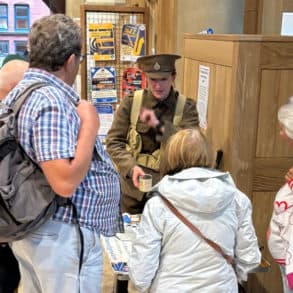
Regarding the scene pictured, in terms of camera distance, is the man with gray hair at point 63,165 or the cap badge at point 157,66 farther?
the cap badge at point 157,66

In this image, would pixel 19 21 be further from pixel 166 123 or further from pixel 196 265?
pixel 196 265

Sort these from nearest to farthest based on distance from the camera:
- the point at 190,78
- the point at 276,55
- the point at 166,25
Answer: the point at 276,55 < the point at 190,78 < the point at 166,25

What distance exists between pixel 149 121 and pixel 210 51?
21.2 inches

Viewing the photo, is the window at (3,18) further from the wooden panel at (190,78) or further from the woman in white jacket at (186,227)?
the woman in white jacket at (186,227)

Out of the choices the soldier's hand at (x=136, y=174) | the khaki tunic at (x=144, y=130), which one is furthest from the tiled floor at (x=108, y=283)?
the soldier's hand at (x=136, y=174)

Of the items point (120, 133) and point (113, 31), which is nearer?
point (120, 133)

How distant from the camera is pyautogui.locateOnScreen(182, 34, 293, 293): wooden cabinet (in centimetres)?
230

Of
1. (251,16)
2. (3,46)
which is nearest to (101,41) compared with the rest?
(251,16)

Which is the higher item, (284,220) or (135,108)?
(135,108)

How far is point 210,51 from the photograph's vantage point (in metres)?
2.70

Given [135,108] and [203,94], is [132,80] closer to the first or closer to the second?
[135,108]

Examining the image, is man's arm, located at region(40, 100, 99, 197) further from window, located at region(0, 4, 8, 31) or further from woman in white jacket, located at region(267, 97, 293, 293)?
window, located at region(0, 4, 8, 31)

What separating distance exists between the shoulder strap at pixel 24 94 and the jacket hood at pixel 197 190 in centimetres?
57

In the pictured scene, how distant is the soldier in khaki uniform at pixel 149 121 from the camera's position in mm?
2863
